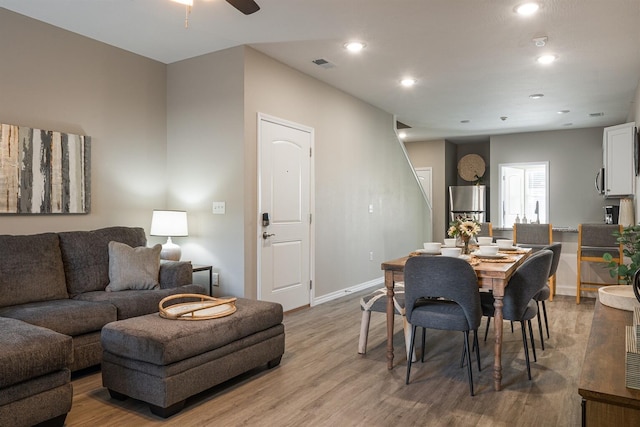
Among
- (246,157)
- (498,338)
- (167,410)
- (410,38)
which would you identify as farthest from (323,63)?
(167,410)

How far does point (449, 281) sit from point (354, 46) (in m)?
2.57

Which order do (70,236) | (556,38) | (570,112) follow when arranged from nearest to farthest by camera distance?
(70,236) < (556,38) < (570,112)

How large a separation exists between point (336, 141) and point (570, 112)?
413 cm

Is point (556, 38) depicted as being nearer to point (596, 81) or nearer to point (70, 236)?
point (596, 81)

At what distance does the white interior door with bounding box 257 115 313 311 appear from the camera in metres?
4.58

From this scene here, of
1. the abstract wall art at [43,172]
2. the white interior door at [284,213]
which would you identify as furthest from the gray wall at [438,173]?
the abstract wall art at [43,172]

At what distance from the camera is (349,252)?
19.9 feet

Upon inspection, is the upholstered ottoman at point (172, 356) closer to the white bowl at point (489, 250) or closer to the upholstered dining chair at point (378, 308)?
the upholstered dining chair at point (378, 308)

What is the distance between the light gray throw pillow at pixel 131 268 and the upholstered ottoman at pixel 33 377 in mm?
1271

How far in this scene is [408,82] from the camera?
5.54 m

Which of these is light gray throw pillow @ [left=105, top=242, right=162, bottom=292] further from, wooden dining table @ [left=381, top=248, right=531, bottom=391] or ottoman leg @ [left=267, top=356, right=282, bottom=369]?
wooden dining table @ [left=381, top=248, right=531, bottom=391]

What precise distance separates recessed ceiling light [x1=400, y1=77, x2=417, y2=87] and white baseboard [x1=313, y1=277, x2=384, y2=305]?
2.74 metres

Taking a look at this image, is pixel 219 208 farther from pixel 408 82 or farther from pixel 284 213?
pixel 408 82

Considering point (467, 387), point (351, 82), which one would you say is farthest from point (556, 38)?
point (467, 387)
